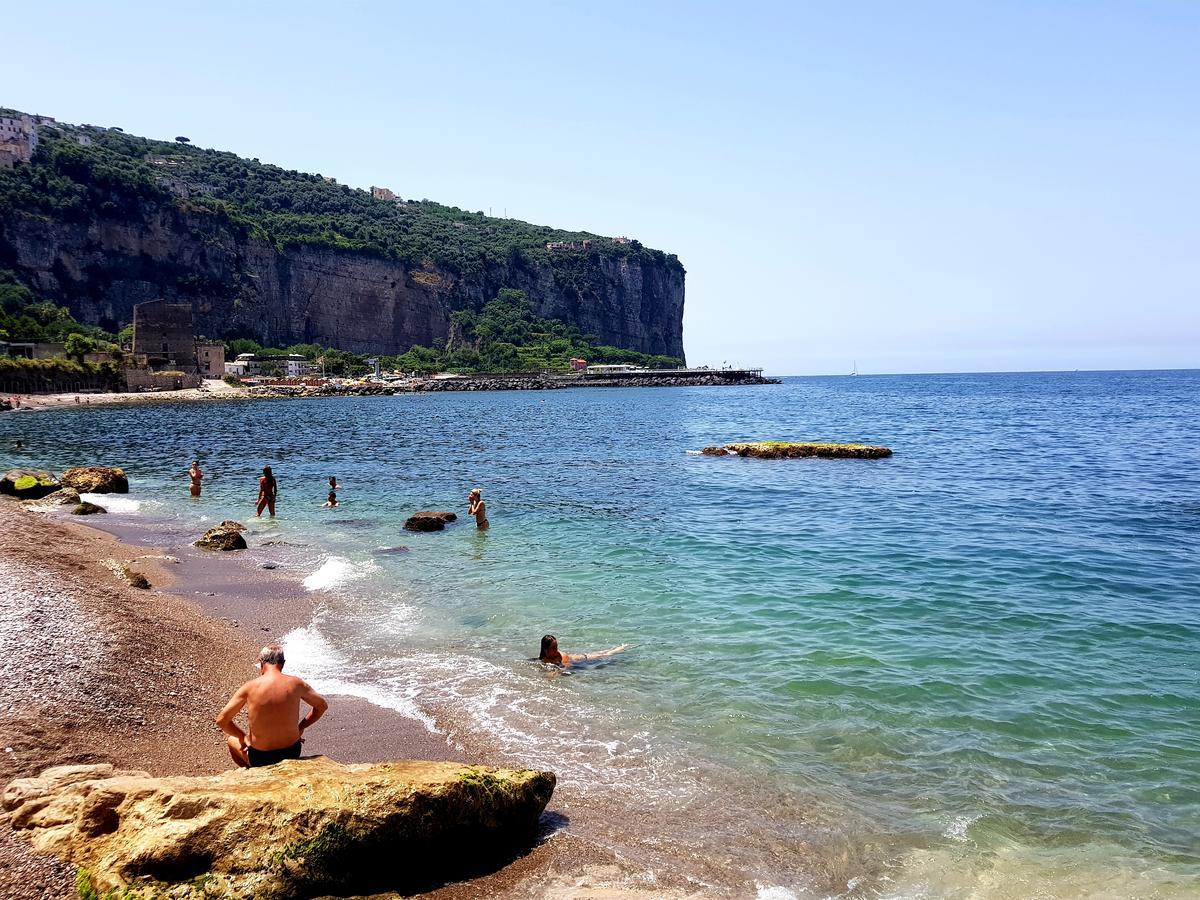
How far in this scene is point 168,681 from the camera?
9.17m

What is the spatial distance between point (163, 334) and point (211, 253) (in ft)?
131

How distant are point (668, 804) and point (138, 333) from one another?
12622 cm

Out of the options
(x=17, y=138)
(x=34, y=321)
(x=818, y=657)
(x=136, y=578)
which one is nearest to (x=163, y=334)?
(x=34, y=321)

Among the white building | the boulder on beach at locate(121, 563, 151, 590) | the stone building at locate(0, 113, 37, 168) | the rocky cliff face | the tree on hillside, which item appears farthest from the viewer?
the white building

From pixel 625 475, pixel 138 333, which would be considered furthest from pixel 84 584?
pixel 138 333

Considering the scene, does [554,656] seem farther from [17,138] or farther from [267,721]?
[17,138]

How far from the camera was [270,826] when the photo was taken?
5.26 m

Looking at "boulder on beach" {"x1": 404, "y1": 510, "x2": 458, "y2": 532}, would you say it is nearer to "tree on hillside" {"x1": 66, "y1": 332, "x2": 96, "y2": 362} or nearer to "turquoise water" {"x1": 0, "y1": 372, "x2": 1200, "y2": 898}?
"turquoise water" {"x1": 0, "y1": 372, "x2": 1200, "y2": 898}

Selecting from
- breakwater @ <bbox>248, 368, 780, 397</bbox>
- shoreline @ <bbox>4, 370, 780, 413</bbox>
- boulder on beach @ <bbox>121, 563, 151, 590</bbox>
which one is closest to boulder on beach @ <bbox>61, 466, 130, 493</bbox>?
boulder on beach @ <bbox>121, 563, 151, 590</bbox>

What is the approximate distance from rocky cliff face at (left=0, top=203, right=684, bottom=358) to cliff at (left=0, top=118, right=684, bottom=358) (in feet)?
0.72

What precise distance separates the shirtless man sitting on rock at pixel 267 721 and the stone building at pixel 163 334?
121 m

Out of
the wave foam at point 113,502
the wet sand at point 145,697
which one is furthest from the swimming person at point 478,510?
the wave foam at point 113,502

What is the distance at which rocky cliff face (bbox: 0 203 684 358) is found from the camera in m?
128

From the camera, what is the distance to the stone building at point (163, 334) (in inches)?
4437
